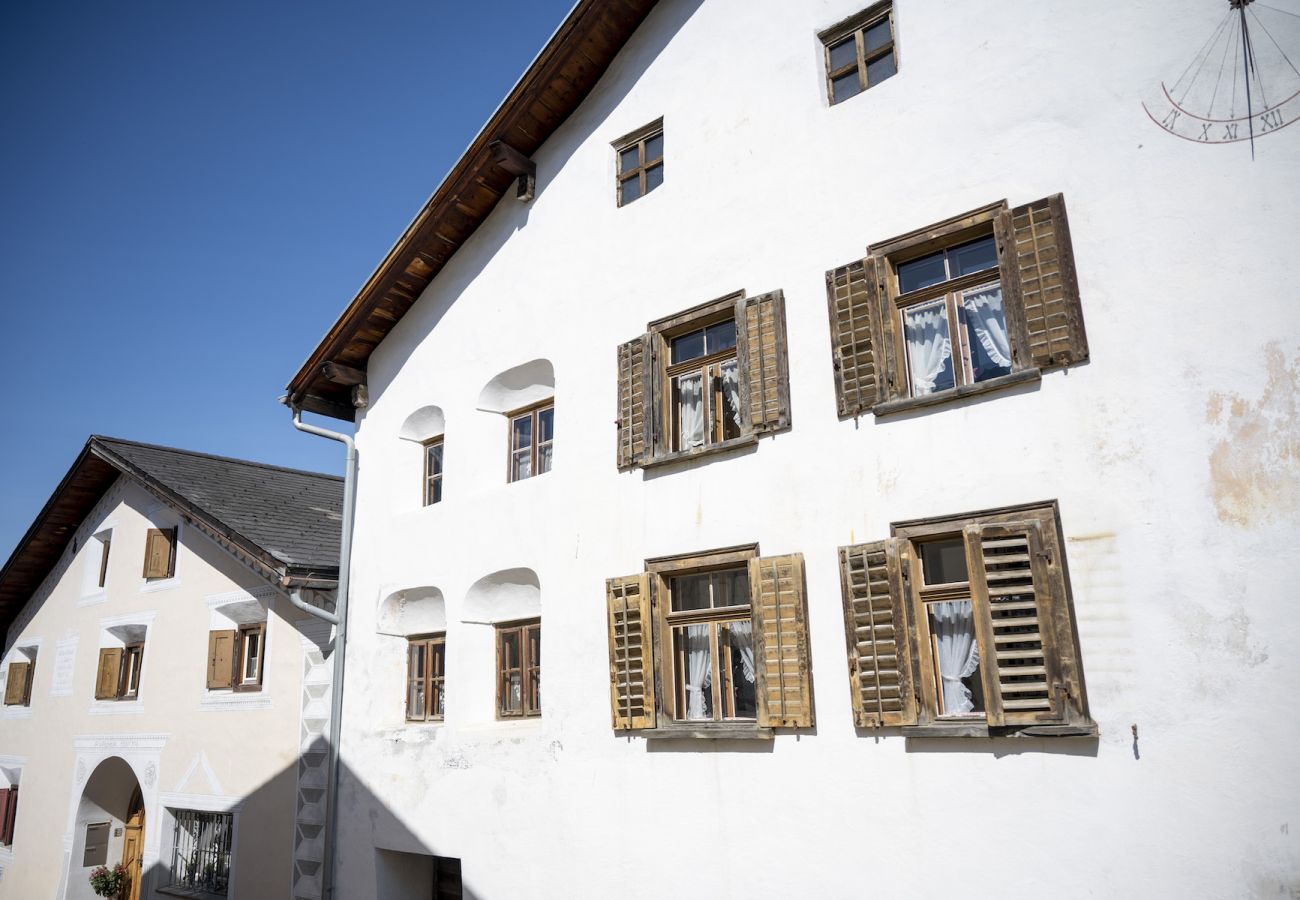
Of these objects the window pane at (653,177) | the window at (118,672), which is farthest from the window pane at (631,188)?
the window at (118,672)

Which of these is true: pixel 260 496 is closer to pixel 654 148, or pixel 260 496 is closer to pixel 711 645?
pixel 654 148

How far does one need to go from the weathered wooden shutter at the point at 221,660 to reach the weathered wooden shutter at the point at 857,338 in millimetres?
10187

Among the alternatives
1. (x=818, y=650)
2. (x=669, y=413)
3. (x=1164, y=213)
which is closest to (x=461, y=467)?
(x=669, y=413)

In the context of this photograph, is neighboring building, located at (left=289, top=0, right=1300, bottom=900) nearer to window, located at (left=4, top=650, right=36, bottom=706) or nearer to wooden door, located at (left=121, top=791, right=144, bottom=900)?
wooden door, located at (left=121, top=791, right=144, bottom=900)


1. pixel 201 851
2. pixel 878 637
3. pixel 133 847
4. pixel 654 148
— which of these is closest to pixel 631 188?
pixel 654 148

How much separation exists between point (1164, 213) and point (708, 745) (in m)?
5.42

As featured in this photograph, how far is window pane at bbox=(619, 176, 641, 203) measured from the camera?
10529 millimetres

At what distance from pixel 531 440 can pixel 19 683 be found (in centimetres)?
1439

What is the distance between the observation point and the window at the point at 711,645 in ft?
26.0

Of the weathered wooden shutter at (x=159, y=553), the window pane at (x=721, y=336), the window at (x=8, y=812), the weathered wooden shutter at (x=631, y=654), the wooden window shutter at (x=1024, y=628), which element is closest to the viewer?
the wooden window shutter at (x=1024, y=628)

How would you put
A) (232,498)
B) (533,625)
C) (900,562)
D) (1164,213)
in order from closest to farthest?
1. (1164,213)
2. (900,562)
3. (533,625)
4. (232,498)

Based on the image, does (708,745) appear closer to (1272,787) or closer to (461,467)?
(1272,787)

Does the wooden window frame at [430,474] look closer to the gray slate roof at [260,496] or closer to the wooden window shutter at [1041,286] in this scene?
the gray slate roof at [260,496]

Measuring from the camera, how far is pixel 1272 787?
5.76 meters
